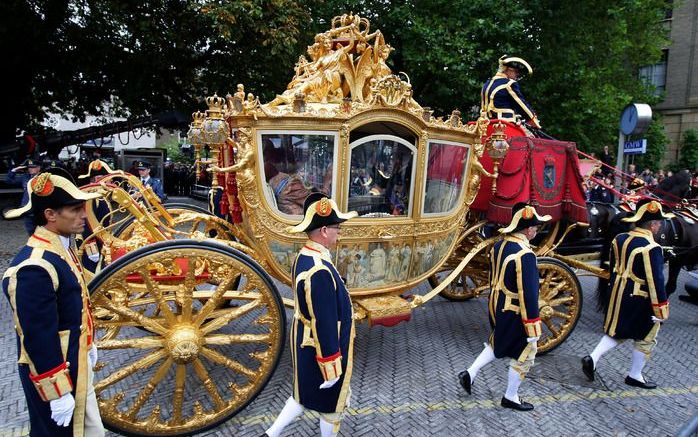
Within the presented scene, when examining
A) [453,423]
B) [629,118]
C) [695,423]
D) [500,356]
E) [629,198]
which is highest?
[629,118]

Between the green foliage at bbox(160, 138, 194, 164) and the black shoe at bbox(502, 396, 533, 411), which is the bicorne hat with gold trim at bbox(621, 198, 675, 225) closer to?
the black shoe at bbox(502, 396, 533, 411)

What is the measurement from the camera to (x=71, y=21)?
1243 cm

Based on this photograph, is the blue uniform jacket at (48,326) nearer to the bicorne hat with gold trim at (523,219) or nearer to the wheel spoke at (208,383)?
the wheel spoke at (208,383)

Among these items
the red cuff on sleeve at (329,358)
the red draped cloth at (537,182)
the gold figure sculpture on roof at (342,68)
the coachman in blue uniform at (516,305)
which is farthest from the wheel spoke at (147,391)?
the red draped cloth at (537,182)

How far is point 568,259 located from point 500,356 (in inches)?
98.6

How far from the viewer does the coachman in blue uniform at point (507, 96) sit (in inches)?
214

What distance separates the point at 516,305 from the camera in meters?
3.83

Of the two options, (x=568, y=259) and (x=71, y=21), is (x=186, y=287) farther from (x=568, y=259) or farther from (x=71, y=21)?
(x=71, y=21)

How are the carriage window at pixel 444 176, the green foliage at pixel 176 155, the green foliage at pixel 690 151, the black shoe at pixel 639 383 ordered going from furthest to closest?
the green foliage at pixel 176 155 < the green foliage at pixel 690 151 < the carriage window at pixel 444 176 < the black shoe at pixel 639 383

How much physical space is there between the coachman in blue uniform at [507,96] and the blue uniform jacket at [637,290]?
76.1 inches

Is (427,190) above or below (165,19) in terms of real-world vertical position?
below

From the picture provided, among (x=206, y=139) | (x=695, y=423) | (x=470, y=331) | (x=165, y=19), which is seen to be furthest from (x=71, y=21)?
(x=695, y=423)

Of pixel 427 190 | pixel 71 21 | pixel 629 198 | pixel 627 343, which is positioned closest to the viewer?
pixel 427 190

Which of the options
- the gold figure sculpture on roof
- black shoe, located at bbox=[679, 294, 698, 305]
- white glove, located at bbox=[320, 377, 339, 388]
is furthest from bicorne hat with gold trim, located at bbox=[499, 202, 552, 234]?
black shoe, located at bbox=[679, 294, 698, 305]
